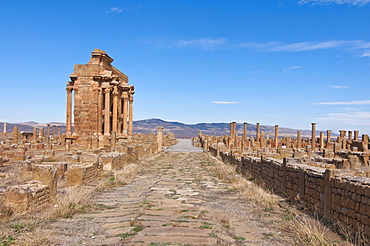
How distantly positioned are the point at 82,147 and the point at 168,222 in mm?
20724

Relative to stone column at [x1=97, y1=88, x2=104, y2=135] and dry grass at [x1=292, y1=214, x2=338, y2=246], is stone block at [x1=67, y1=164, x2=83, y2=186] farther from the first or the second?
stone column at [x1=97, y1=88, x2=104, y2=135]

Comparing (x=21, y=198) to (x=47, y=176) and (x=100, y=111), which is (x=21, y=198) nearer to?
(x=47, y=176)

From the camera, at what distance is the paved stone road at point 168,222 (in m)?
5.99

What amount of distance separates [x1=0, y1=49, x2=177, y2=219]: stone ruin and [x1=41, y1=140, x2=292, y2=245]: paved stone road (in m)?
1.18

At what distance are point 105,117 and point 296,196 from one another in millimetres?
24343

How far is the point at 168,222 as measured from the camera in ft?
23.3

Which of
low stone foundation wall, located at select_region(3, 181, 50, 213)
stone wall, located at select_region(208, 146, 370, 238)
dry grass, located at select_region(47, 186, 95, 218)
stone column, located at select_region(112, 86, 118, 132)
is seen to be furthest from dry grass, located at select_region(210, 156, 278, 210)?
stone column, located at select_region(112, 86, 118, 132)

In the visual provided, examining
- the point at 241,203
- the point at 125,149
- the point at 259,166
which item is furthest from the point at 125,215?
the point at 125,149

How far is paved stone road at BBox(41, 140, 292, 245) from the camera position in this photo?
599cm

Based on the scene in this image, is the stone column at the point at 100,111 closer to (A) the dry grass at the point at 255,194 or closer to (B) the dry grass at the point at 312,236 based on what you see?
(A) the dry grass at the point at 255,194

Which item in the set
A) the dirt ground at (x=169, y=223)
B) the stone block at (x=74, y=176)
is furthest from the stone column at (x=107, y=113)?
the dirt ground at (x=169, y=223)

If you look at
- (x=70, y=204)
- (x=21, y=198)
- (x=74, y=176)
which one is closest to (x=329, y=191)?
(x=70, y=204)

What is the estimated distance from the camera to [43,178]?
8.65 meters

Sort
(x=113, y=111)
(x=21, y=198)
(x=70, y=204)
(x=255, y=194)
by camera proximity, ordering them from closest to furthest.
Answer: (x=21, y=198) → (x=70, y=204) → (x=255, y=194) → (x=113, y=111)
